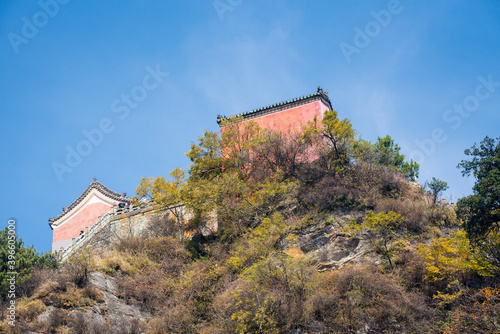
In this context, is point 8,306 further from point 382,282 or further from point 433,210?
point 433,210

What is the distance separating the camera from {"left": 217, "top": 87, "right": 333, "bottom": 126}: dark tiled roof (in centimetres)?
2538

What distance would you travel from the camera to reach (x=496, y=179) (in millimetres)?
13344

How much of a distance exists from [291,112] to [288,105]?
0.48m

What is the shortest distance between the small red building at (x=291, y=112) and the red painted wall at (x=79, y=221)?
1254 centimetres

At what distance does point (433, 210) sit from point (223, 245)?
374 inches

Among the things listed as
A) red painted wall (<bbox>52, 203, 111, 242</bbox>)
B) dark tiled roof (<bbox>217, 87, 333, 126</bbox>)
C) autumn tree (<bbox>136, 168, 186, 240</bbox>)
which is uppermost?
dark tiled roof (<bbox>217, 87, 333, 126</bbox>)

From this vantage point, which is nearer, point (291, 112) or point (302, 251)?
point (302, 251)

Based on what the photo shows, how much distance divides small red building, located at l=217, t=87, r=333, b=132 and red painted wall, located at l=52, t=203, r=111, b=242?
12536 mm

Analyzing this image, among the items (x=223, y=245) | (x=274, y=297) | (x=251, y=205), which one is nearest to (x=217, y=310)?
(x=274, y=297)

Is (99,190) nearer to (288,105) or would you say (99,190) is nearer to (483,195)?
(288,105)

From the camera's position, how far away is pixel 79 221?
106ft

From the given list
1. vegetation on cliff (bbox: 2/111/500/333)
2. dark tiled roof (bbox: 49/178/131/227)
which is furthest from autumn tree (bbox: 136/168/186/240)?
dark tiled roof (bbox: 49/178/131/227)

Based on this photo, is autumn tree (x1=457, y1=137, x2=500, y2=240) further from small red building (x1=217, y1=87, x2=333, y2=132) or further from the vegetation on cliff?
small red building (x1=217, y1=87, x2=333, y2=132)

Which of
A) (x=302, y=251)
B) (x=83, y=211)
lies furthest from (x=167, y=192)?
(x=83, y=211)
